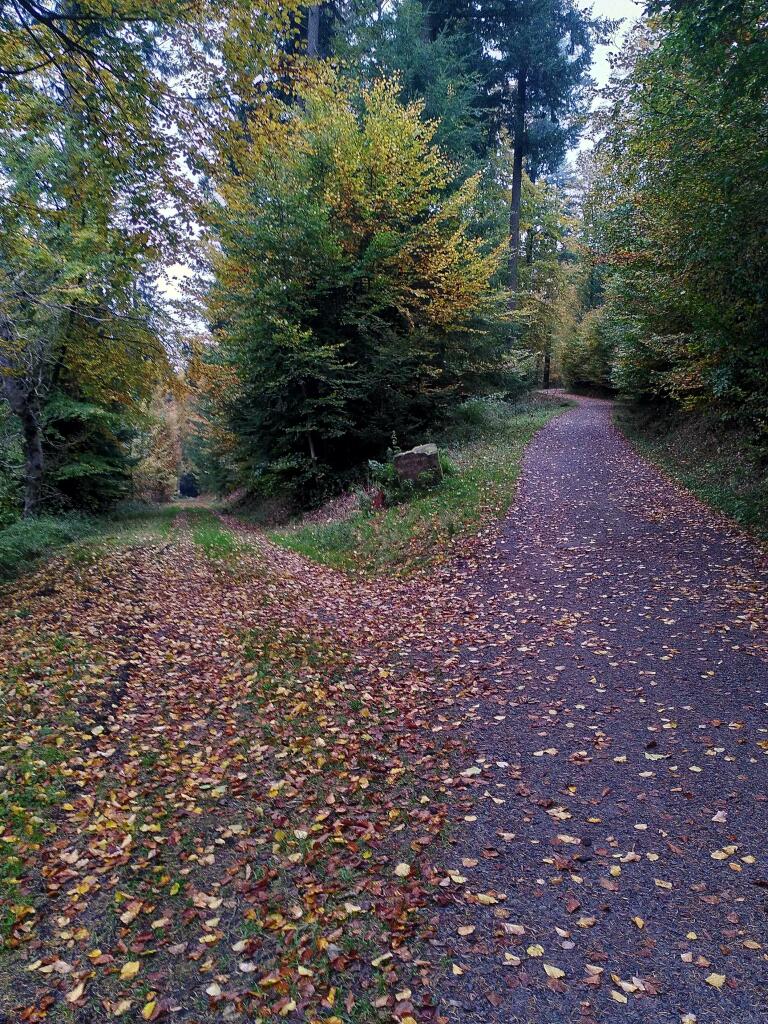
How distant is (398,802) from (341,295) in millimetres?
14258

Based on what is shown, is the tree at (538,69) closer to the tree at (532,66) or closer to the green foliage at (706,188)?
the tree at (532,66)

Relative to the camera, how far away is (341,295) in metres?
15.9

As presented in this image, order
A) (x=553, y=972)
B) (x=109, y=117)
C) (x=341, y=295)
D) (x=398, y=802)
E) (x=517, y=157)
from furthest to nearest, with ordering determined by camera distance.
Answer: (x=517, y=157)
(x=341, y=295)
(x=109, y=117)
(x=398, y=802)
(x=553, y=972)

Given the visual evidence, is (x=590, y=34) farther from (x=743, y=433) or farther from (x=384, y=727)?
(x=384, y=727)

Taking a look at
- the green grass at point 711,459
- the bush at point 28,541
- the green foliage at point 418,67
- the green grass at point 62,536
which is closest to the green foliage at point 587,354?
the green grass at point 711,459

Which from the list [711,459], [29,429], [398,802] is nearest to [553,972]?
[398,802]

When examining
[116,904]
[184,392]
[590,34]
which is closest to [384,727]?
[116,904]

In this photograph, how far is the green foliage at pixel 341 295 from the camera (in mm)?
14625

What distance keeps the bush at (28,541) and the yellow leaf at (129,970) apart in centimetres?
799

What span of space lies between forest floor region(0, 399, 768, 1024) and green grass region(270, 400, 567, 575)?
1.71 m

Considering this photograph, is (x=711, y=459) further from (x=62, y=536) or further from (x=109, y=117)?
(x=62, y=536)

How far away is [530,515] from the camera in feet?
36.3

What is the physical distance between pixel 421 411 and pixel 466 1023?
16534mm

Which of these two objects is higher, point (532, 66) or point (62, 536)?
point (532, 66)
